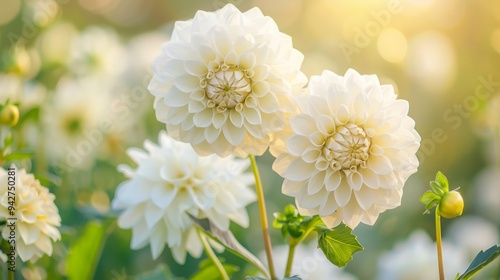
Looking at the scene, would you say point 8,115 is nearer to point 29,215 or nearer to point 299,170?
point 29,215

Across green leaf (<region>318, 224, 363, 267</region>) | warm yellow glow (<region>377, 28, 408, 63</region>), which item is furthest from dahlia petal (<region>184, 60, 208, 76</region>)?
warm yellow glow (<region>377, 28, 408, 63</region>)

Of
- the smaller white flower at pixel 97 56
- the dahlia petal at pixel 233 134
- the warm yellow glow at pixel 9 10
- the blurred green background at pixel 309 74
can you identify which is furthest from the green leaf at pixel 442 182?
the warm yellow glow at pixel 9 10

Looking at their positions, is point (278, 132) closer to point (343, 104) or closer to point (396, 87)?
point (343, 104)

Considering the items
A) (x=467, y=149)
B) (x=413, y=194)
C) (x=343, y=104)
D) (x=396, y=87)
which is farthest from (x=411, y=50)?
(x=343, y=104)

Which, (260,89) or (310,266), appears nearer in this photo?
(260,89)

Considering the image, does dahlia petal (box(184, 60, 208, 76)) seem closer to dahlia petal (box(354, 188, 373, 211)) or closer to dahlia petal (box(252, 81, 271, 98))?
dahlia petal (box(252, 81, 271, 98))

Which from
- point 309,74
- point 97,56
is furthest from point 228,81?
point 309,74
